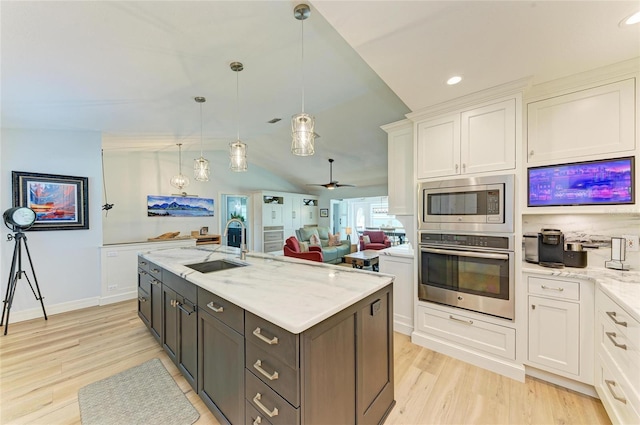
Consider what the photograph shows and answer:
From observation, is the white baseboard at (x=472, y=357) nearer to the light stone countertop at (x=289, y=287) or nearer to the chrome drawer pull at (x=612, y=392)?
the chrome drawer pull at (x=612, y=392)

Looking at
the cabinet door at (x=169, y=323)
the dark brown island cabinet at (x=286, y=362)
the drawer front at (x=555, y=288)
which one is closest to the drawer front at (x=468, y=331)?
the drawer front at (x=555, y=288)

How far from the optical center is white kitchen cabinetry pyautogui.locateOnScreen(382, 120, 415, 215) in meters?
2.74

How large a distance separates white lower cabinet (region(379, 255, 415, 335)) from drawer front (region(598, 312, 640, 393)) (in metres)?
1.33

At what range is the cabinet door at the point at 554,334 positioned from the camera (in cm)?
182

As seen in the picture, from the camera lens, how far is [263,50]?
2.07m

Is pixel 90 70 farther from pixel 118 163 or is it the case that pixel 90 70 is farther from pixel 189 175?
pixel 189 175

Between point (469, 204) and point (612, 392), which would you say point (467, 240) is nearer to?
point (469, 204)

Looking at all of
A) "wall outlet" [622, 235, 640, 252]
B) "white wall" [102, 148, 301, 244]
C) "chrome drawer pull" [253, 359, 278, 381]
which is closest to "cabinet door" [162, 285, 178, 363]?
"chrome drawer pull" [253, 359, 278, 381]

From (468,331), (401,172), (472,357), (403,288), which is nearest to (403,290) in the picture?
(403,288)

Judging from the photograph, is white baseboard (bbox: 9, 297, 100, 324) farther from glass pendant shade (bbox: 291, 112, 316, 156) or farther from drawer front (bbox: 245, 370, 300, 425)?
glass pendant shade (bbox: 291, 112, 316, 156)

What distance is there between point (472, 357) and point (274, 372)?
1.97 m

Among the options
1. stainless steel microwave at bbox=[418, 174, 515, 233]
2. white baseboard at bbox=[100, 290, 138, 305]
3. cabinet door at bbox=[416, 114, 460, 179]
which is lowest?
white baseboard at bbox=[100, 290, 138, 305]

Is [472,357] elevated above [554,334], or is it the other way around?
[554,334]

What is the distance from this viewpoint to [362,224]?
912cm
